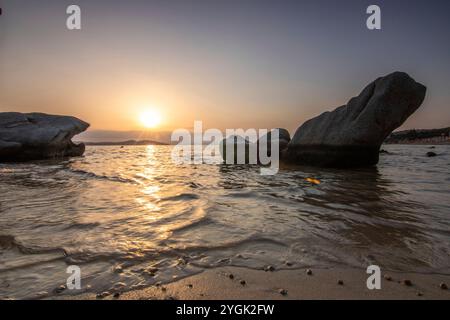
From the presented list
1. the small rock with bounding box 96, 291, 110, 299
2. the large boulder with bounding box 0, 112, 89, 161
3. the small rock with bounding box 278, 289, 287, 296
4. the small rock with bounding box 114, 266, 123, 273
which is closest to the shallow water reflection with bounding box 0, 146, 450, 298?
the small rock with bounding box 114, 266, 123, 273

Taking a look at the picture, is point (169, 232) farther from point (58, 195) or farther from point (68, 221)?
point (58, 195)

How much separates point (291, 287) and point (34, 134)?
842 inches

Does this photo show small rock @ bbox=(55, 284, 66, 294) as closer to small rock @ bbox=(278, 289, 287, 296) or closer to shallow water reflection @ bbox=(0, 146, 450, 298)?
shallow water reflection @ bbox=(0, 146, 450, 298)

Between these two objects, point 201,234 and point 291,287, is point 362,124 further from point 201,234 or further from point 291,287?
point 291,287

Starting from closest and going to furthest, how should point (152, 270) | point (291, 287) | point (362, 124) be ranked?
point (291, 287) < point (152, 270) < point (362, 124)

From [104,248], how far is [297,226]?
2693 millimetres

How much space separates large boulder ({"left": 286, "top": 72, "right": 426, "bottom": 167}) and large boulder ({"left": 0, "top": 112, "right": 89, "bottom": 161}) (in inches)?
680

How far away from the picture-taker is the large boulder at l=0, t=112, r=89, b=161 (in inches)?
693

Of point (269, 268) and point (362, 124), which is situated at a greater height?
point (362, 124)

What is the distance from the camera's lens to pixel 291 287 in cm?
236

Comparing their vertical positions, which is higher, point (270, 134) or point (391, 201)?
point (270, 134)

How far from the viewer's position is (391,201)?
5.81 m

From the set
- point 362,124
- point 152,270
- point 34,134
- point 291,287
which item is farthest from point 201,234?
point 34,134
